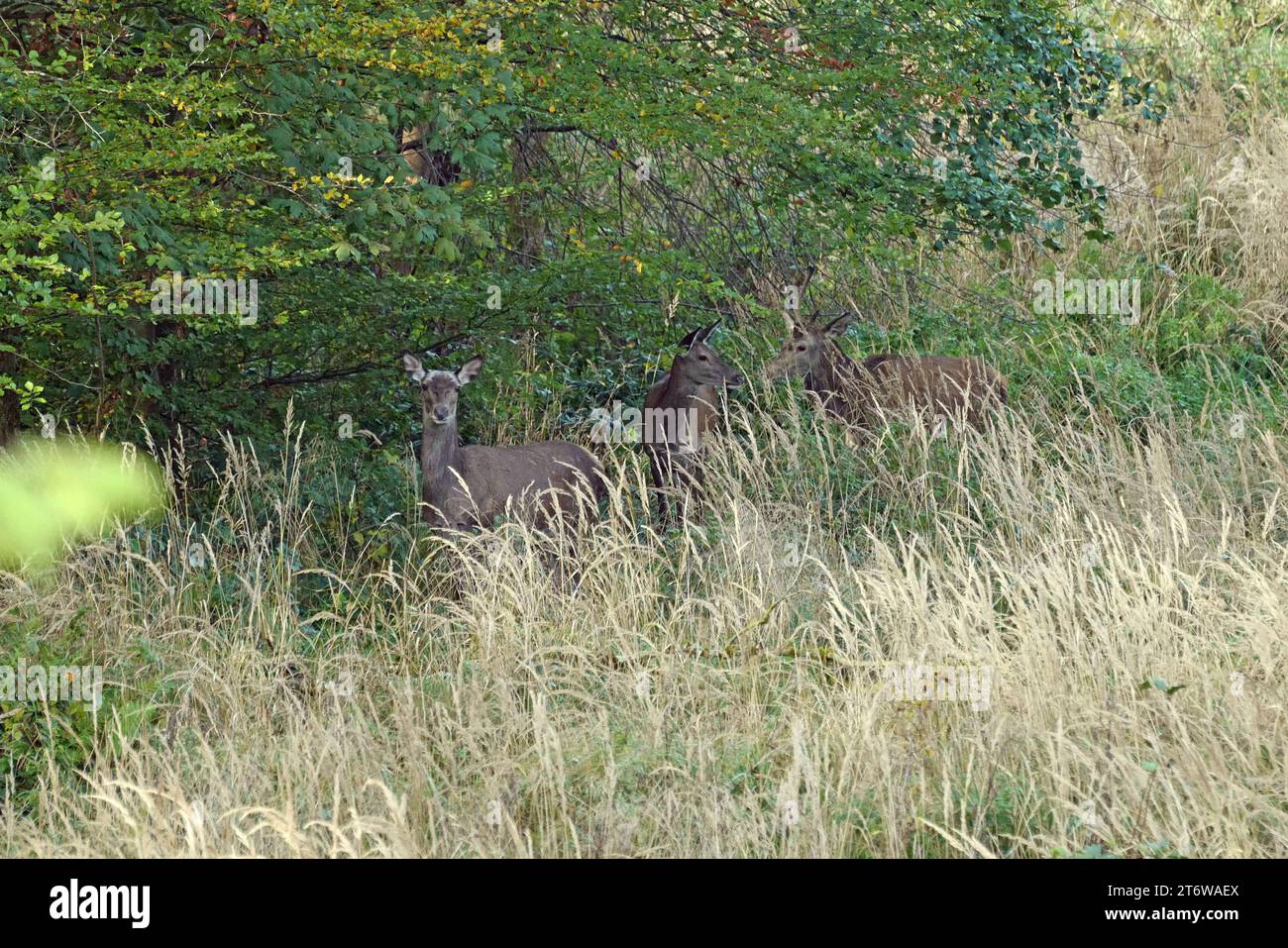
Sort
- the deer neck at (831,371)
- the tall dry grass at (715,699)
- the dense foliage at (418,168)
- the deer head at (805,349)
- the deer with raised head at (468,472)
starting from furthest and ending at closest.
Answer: the deer head at (805,349)
the deer neck at (831,371)
the deer with raised head at (468,472)
the dense foliage at (418,168)
the tall dry grass at (715,699)

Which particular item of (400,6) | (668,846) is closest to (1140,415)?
(400,6)

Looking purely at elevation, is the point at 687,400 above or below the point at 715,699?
above

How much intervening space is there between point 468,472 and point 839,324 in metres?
3.64

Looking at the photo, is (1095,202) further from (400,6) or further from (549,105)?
(400,6)

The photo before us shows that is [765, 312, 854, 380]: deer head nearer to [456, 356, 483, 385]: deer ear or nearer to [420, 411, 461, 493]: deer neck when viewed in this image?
[456, 356, 483, 385]: deer ear

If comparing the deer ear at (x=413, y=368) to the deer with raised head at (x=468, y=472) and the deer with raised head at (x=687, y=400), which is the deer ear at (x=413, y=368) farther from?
the deer with raised head at (x=687, y=400)

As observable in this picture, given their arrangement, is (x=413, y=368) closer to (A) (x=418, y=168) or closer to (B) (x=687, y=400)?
(B) (x=687, y=400)

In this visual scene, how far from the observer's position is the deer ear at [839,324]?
11.7 metres

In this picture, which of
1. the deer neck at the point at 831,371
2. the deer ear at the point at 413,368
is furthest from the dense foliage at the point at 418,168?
the deer neck at the point at 831,371

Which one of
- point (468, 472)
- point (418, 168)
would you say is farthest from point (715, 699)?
point (418, 168)

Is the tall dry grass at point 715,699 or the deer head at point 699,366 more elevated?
the deer head at point 699,366

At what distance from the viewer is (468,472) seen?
9438mm

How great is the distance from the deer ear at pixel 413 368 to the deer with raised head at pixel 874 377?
279 centimetres

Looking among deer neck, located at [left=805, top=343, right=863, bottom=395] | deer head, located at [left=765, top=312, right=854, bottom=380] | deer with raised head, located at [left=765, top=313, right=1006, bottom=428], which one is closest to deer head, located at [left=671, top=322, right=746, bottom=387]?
deer with raised head, located at [left=765, top=313, right=1006, bottom=428]
